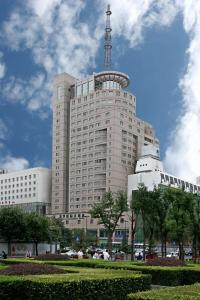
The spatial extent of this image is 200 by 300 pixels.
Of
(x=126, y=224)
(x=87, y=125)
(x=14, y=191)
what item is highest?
(x=87, y=125)

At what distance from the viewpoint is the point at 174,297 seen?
36.5ft

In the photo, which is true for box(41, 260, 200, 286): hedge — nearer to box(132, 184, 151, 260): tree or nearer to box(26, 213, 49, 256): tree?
box(132, 184, 151, 260): tree

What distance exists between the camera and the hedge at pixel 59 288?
1548cm

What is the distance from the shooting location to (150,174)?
14025cm

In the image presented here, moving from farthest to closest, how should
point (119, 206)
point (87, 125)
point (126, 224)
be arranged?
point (87, 125), point (126, 224), point (119, 206)

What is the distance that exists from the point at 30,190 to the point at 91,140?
28.6 m

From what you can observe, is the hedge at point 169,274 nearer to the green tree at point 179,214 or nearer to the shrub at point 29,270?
the shrub at point 29,270

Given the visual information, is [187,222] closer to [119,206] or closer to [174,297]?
[119,206]

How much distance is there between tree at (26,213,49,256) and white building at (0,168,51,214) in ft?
273

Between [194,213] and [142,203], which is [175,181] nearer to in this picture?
[142,203]

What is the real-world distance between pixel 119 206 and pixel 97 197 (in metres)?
86.3

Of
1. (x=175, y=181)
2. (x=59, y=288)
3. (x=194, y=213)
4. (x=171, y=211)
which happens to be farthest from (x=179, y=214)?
(x=175, y=181)

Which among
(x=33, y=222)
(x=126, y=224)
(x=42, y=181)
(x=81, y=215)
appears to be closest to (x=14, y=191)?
(x=42, y=181)

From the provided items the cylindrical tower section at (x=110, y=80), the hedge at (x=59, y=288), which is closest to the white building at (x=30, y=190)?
the cylindrical tower section at (x=110, y=80)
